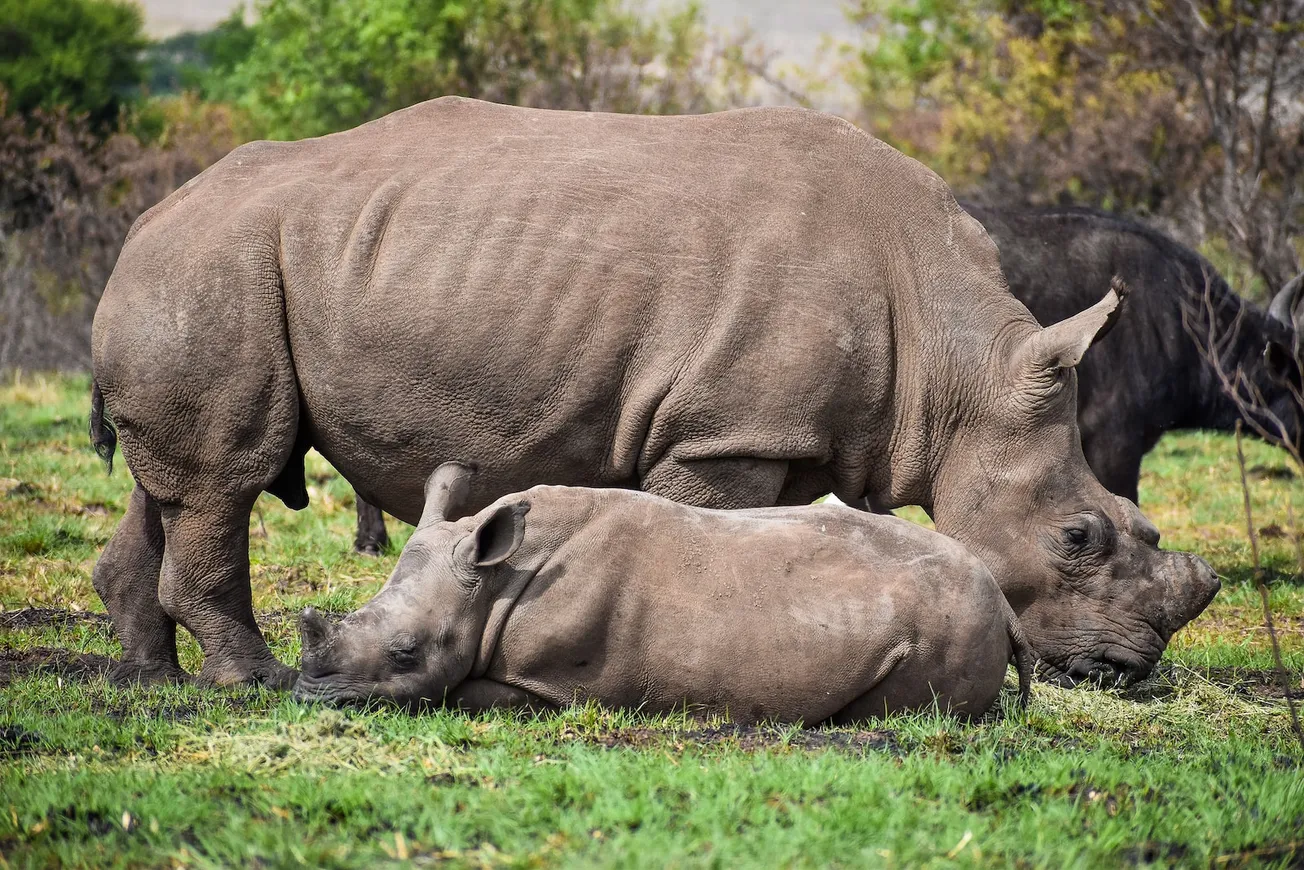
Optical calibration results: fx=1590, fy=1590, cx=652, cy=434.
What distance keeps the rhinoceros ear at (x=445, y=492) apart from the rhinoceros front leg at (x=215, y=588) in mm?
820

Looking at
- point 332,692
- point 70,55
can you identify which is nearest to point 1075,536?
point 332,692

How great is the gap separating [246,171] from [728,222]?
6.70ft

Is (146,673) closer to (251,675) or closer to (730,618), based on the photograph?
(251,675)

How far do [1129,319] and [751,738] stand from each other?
5.69 metres

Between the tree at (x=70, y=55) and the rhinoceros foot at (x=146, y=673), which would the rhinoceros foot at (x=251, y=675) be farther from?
the tree at (x=70, y=55)

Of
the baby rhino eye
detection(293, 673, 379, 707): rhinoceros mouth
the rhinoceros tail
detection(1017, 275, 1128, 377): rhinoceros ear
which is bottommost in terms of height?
detection(293, 673, 379, 707): rhinoceros mouth

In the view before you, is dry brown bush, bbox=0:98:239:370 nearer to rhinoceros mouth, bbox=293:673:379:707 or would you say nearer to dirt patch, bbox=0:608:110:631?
dirt patch, bbox=0:608:110:631

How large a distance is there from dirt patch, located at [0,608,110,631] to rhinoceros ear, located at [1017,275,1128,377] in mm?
4569

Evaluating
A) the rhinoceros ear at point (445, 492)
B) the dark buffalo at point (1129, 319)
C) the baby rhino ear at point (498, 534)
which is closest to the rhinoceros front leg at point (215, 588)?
the rhinoceros ear at point (445, 492)

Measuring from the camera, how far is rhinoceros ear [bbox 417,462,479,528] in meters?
6.06

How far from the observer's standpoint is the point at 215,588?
6469 mm

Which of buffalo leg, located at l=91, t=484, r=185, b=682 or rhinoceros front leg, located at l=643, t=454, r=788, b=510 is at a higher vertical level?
rhinoceros front leg, located at l=643, t=454, r=788, b=510

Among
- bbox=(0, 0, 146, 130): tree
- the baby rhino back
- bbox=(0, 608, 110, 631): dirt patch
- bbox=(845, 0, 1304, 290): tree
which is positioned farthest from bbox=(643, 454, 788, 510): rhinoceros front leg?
bbox=(0, 0, 146, 130): tree

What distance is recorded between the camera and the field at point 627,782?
13.5ft
